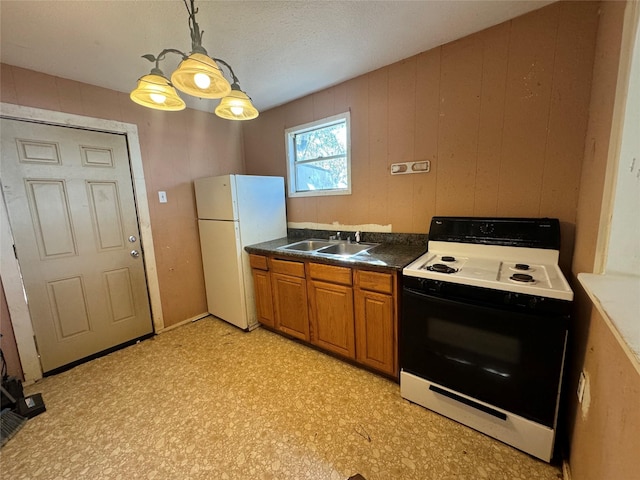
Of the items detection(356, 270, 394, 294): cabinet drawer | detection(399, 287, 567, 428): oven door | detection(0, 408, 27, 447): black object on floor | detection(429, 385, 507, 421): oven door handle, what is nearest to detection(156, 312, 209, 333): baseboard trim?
detection(0, 408, 27, 447): black object on floor

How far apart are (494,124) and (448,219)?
690mm

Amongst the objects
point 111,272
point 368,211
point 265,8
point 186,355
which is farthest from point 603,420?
point 111,272

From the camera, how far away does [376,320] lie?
183 cm

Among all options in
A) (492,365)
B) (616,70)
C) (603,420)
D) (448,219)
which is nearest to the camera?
(603,420)

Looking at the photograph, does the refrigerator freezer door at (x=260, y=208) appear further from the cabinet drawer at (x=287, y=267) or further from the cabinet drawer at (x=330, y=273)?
the cabinet drawer at (x=330, y=273)

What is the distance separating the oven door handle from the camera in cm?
136

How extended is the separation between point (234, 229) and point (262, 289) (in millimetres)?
637

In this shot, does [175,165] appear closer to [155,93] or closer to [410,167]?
[155,93]

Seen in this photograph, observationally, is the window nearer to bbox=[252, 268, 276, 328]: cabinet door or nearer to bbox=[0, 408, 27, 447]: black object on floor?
bbox=[252, 268, 276, 328]: cabinet door

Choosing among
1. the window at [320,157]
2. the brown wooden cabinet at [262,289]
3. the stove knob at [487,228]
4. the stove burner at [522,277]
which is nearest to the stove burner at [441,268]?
the stove burner at [522,277]

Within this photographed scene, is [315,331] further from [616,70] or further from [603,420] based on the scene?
[616,70]

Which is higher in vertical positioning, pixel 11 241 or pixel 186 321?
pixel 11 241

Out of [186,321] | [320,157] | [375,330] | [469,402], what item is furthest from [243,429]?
[320,157]

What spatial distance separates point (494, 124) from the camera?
1766 mm
